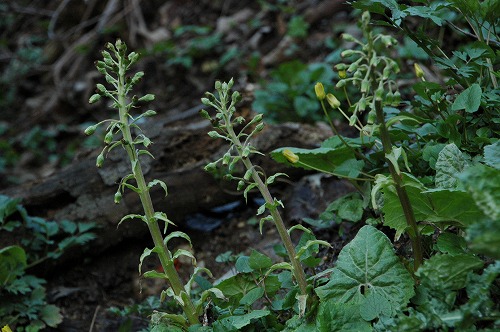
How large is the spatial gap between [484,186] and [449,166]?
0.55 metres

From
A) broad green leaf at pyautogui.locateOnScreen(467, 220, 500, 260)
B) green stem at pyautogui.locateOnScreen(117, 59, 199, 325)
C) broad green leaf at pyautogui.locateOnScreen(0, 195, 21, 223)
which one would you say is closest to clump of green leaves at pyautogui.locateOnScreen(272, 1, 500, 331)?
broad green leaf at pyautogui.locateOnScreen(467, 220, 500, 260)

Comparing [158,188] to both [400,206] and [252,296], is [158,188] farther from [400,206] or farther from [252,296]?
[400,206]

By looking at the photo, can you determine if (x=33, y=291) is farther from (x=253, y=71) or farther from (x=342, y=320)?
(x=253, y=71)

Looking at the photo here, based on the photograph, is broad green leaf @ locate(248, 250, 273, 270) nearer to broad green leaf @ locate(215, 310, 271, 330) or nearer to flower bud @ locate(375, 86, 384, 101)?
broad green leaf @ locate(215, 310, 271, 330)

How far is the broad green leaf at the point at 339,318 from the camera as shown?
1.87 meters

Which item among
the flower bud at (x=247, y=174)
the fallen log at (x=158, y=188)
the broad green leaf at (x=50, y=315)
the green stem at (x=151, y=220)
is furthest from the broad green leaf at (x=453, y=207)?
the broad green leaf at (x=50, y=315)

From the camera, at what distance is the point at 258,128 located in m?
2.09

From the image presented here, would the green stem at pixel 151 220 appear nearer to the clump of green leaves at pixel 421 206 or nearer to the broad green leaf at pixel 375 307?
the clump of green leaves at pixel 421 206

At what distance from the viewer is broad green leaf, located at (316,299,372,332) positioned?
1.87 metres

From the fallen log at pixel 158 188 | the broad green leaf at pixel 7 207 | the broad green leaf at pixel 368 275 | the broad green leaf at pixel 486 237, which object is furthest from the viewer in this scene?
the fallen log at pixel 158 188

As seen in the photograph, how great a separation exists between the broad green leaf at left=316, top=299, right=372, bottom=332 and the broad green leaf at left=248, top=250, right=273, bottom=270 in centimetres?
39

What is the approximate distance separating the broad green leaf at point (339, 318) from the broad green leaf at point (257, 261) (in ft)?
1.29

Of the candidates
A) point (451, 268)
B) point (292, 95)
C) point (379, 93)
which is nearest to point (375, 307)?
point (451, 268)

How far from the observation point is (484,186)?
1.61 m
